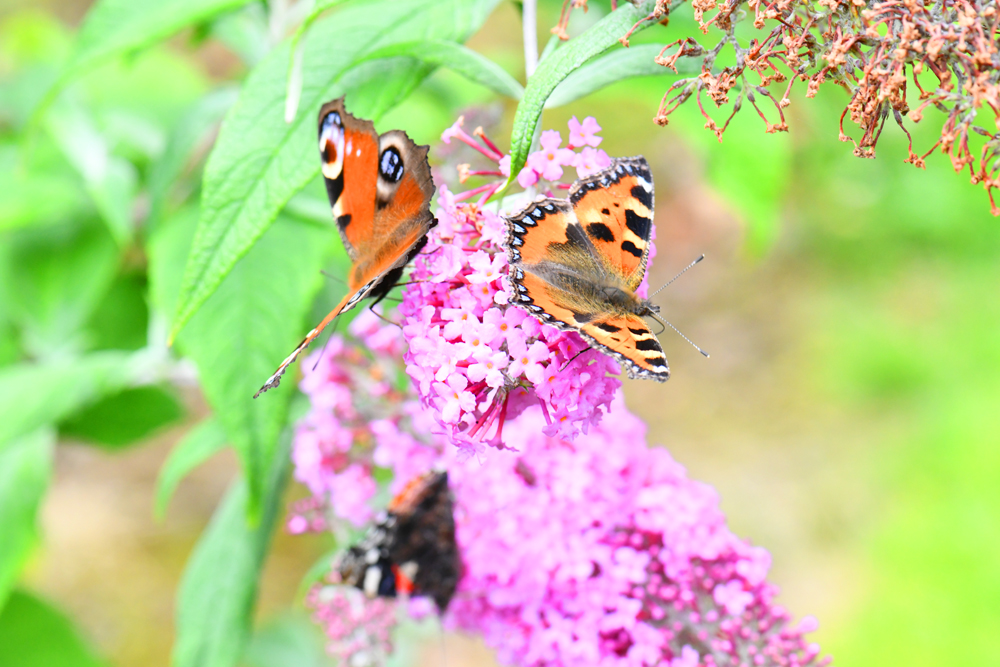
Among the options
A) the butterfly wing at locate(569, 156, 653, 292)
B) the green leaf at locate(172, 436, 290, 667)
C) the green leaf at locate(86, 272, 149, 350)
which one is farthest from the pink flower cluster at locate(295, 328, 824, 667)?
the green leaf at locate(86, 272, 149, 350)

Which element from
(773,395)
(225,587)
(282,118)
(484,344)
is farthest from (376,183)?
(773,395)

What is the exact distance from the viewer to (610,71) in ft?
3.43

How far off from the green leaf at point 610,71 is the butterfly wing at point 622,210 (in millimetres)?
106

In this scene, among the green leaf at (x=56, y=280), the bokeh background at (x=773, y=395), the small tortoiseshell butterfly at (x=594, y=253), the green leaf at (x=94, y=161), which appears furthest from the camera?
the bokeh background at (x=773, y=395)

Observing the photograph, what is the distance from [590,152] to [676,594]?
66 cm

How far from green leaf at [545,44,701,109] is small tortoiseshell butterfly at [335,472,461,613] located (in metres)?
0.61

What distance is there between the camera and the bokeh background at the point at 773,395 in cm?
214

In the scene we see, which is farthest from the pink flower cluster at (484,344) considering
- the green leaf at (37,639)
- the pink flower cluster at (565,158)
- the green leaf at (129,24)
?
the green leaf at (37,639)

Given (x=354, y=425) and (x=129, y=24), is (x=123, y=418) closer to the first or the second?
(x=354, y=425)

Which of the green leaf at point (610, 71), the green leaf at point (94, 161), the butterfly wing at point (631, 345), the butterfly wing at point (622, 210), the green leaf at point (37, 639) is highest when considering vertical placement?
the green leaf at point (94, 161)

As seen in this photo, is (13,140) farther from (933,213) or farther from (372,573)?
(933,213)

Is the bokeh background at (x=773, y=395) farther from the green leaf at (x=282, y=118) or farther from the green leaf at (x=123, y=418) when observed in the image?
the green leaf at (x=282, y=118)

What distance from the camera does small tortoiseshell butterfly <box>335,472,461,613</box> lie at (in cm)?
130

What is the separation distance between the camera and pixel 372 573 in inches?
52.3
